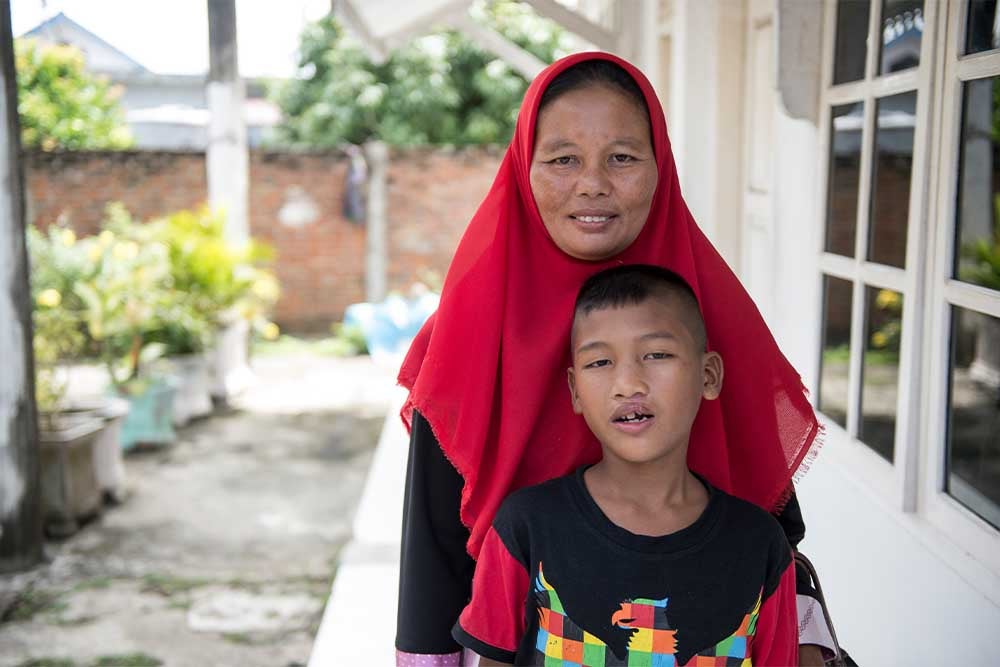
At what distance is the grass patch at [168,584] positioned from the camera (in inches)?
182

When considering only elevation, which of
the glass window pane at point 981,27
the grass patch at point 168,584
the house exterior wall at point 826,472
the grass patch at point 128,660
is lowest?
the grass patch at point 128,660

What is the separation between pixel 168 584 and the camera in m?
4.69

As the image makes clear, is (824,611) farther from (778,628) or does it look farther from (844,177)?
(844,177)

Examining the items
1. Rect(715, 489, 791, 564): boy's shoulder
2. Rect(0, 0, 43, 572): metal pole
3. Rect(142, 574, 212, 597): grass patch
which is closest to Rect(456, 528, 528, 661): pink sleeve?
Rect(715, 489, 791, 564): boy's shoulder

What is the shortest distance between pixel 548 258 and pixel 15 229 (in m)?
3.83

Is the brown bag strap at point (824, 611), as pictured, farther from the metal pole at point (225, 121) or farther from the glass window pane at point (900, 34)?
the metal pole at point (225, 121)

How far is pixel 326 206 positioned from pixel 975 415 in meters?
8.44

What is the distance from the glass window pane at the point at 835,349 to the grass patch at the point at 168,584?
297 cm

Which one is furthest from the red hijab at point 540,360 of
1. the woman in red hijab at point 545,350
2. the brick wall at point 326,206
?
the brick wall at point 326,206

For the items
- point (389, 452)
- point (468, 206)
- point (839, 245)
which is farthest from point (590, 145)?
point (468, 206)

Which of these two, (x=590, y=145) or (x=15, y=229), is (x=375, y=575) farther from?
(x=590, y=145)

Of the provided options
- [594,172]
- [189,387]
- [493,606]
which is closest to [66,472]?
[189,387]

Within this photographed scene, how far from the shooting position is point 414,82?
13742 mm

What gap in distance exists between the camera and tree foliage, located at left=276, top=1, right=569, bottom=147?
45.2 feet
